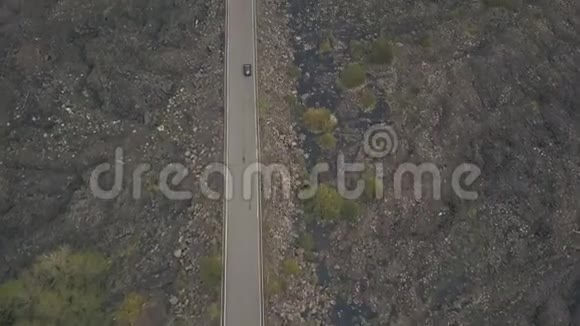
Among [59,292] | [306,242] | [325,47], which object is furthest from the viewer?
[325,47]

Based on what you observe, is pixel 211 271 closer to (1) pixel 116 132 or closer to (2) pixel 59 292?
(2) pixel 59 292

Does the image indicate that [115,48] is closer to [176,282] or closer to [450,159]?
[176,282]

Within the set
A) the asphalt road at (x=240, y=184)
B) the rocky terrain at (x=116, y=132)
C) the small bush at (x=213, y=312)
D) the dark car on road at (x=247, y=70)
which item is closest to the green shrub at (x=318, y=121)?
the asphalt road at (x=240, y=184)

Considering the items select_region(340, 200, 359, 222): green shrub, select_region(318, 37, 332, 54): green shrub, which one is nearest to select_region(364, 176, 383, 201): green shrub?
select_region(340, 200, 359, 222): green shrub

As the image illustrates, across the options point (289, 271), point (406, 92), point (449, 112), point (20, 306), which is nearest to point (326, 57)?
point (406, 92)

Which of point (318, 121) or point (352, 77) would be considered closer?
point (318, 121)

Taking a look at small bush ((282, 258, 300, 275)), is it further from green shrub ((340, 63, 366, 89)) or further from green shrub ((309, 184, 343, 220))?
green shrub ((340, 63, 366, 89))

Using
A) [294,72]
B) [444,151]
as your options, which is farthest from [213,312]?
[444,151]
